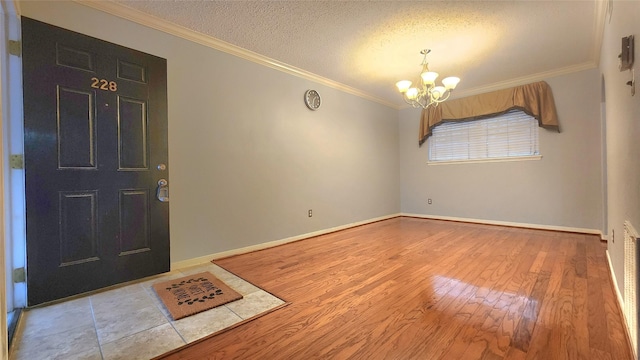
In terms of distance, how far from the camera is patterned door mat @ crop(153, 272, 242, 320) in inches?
74.9

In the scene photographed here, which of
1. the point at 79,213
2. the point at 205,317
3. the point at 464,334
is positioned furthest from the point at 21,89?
the point at 464,334

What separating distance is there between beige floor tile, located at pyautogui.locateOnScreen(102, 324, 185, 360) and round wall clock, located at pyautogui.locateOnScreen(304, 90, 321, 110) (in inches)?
129

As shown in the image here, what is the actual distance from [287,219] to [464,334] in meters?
2.61

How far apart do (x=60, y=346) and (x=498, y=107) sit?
6.01 metres

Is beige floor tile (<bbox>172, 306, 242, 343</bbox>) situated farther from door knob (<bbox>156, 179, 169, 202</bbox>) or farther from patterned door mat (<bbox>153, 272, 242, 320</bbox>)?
door knob (<bbox>156, 179, 169, 202</bbox>)

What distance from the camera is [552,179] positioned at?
4.18 metres

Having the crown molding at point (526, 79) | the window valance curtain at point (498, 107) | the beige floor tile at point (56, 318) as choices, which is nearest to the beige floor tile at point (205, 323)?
the beige floor tile at point (56, 318)

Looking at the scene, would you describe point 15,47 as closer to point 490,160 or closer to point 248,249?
point 248,249

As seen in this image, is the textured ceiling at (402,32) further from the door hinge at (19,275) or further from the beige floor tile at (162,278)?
the beige floor tile at (162,278)

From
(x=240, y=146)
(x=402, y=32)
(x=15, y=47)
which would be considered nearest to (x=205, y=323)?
(x=240, y=146)

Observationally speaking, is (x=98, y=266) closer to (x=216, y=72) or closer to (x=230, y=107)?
(x=230, y=107)

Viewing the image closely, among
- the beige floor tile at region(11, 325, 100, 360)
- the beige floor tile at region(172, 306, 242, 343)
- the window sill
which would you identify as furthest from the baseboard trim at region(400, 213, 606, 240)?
the beige floor tile at region(11, 325, 100, 360)

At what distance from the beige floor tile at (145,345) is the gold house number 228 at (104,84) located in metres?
2.01

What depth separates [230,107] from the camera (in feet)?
10.3
